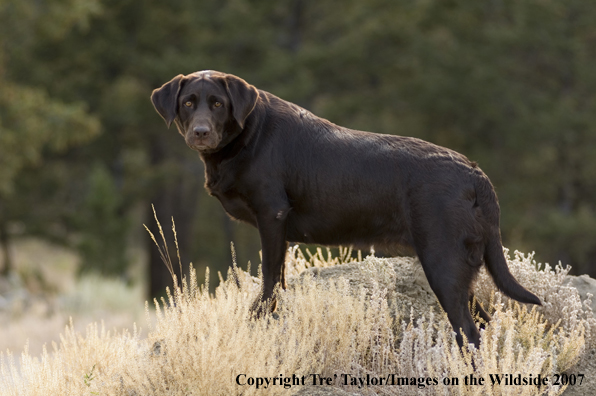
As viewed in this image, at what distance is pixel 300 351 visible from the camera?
180 inches

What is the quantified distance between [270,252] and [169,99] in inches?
52.6

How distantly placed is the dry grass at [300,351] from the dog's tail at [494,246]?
218 millimetres

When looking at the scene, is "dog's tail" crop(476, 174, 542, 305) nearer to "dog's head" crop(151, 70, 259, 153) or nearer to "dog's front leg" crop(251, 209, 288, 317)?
"dog's front leg" crop(251, 209, 288, 317)

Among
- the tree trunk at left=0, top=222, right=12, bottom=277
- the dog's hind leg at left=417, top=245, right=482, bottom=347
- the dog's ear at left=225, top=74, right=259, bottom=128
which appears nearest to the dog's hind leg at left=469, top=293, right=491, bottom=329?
the dog's hind leg at left=417, top=245, right=482, bottom=347

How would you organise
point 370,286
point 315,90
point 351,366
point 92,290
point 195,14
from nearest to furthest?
point 351,366 < point 370,286 < point 92,290 < point 195,14 < point 315,90

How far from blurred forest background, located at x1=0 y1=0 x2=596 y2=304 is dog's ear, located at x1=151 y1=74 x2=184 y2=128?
448 inches

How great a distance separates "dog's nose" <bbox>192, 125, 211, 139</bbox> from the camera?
184 inches

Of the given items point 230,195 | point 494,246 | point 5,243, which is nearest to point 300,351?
point 230,195

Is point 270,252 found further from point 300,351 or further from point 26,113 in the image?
point 26,113

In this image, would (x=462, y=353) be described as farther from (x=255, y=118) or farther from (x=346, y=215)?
(x=255, y=118)

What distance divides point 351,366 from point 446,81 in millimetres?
15130

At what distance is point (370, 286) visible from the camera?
584 cm

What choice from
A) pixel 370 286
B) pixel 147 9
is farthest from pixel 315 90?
pixel 370 286

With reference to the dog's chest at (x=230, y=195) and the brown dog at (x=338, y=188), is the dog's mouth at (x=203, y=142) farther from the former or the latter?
the dog's chest at (x=230, y=195)
